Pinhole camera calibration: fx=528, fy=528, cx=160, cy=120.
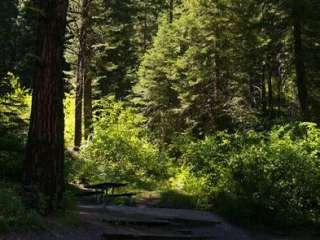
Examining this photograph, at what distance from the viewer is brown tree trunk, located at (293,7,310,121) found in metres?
22.0

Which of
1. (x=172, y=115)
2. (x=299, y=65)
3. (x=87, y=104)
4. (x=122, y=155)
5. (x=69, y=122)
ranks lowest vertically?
(x=122, y=155)

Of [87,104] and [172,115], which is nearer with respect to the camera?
[87,104]

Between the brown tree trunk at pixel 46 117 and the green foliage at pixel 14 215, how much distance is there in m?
0.66

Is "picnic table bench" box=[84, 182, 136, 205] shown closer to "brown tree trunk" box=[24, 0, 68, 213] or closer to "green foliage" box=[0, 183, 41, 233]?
"brown tree trunk" box=[24, 0, 68, 213]

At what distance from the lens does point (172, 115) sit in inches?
1257

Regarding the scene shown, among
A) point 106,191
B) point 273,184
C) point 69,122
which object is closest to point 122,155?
point 69,122

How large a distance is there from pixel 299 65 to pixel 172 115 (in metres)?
10.9

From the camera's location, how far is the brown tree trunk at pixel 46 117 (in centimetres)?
984

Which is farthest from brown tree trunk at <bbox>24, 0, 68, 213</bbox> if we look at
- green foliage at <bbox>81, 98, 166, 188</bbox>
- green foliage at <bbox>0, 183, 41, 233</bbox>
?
green foliage at <bbox>81, 98, 166, 188</bbox>

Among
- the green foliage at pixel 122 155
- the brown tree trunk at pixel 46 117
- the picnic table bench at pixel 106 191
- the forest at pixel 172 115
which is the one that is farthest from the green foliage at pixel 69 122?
the brown tree trunk at pixel 46 117

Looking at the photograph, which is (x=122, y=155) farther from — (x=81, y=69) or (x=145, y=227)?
(x=145, y=227)

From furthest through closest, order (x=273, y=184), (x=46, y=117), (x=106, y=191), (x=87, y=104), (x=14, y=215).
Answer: (x=87, y=104) → (x=106, y=191) → (x=273, y=184) → (x=46, y=117) → (x=14, y=215)

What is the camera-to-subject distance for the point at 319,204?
13852mm

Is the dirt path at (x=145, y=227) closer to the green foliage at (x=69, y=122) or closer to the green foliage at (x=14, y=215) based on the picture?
the green foliage at (x=14, y=215)
